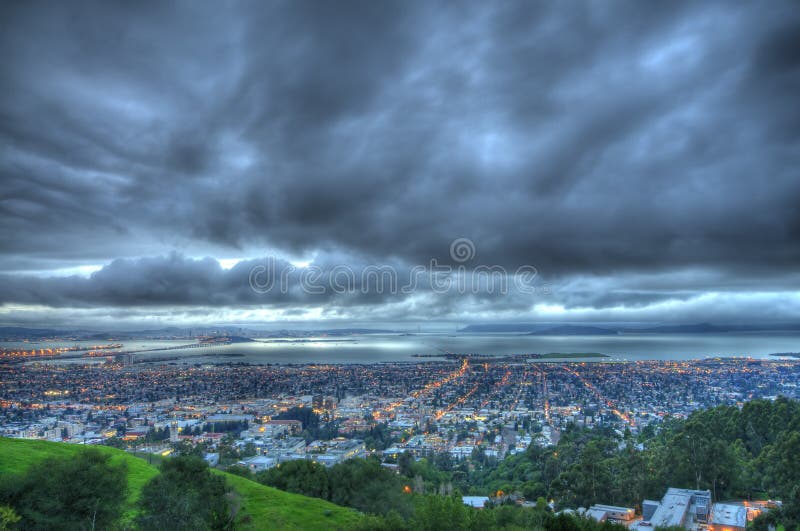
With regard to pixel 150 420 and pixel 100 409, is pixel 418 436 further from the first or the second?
pixel 100 409

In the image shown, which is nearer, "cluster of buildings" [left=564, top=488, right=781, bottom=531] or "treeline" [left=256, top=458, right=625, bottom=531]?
"treeline" [left=256, top=458, right=625, bottom=531]

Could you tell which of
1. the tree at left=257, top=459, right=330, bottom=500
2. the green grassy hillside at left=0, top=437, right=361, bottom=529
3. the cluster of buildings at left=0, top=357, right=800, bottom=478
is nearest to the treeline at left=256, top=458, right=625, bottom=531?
the tree at left=257, top=459, right=330, bottom=500

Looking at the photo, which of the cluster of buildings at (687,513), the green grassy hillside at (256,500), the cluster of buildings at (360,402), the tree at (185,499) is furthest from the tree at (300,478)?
the cluster of buildings at (687,513)

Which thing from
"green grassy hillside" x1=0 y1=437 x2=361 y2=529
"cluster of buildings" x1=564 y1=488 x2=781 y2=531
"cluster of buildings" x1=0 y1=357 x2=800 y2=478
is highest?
"green grassy hillside" x1=0 y1=437 x2=361 y2=529

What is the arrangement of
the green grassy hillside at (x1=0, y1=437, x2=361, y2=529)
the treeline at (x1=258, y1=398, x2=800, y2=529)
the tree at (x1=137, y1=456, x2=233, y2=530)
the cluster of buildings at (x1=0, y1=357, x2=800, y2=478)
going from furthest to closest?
the cluster of buildings at (x1=0, y1=357, x2=800, y2=478), the treeline at (x1=258, y1=398, x2=800, y2=529), the green grassy hillside at (x1=0, y1=437, x2=361, y2=529), the tree at (x1=137, y1=456, x2=233, y2=530)

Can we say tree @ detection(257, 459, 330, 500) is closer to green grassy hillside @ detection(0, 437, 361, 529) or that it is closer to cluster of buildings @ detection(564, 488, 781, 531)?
green grassy hillside @ detection(0, 437, 361, 529)

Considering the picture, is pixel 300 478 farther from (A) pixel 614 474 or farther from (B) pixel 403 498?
(A) pixel 614 474

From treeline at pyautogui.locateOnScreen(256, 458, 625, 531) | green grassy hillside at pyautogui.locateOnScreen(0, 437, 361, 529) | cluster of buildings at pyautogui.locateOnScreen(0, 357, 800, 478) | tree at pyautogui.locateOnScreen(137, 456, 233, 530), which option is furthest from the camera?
cluster of buildings at pyautogui.locateOnScreen(0, 357, 800, 478)

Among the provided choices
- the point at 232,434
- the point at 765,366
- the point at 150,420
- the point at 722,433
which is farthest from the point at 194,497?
the point at 765,366

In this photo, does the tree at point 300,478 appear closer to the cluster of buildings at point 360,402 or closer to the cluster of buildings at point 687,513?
the cluster of buildings at point 360,402
